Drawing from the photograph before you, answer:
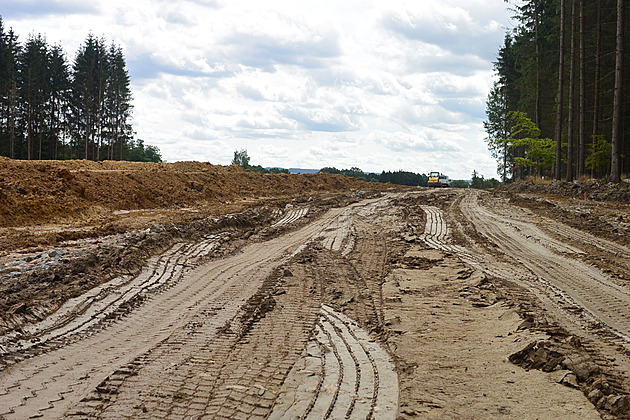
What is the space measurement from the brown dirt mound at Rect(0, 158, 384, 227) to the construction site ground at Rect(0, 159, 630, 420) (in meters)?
0.19

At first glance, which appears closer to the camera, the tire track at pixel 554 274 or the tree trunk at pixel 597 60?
the tire track at pixel 554 274

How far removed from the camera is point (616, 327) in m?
6.49

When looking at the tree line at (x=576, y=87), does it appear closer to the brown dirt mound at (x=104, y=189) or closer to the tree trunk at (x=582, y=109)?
the tree trunk at (x=582, y=109)

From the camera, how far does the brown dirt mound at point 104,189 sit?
52.4ft

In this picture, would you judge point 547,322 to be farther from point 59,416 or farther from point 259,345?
point 59,416

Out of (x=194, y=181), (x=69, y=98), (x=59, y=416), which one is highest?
(x=69, y=98)

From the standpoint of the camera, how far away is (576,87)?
3484cm

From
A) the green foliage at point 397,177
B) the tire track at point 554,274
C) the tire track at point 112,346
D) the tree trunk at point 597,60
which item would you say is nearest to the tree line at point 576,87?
the tree trunk at point 597,60

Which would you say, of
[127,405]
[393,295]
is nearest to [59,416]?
[127,405]

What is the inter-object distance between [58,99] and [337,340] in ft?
218

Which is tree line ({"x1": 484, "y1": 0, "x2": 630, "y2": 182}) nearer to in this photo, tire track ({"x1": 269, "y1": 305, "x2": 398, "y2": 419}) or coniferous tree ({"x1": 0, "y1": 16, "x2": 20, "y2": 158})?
tire track ({"x1": 269, "y1": 305, "x2": 398, "y2": 419})

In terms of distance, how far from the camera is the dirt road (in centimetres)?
431

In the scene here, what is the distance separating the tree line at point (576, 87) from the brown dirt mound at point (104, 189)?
55.5ft

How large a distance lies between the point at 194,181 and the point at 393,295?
2018 cm
